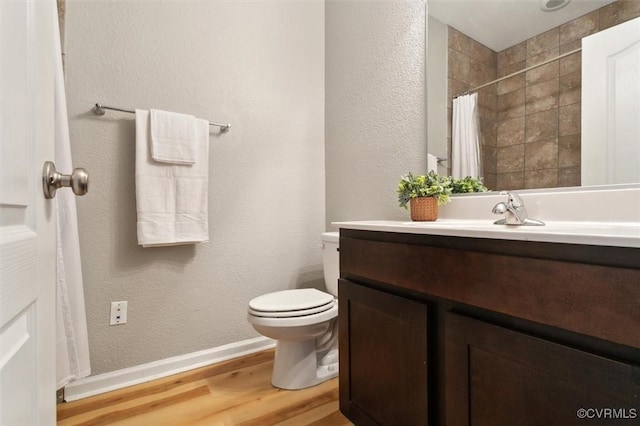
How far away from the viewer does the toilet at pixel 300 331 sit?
1411 mm

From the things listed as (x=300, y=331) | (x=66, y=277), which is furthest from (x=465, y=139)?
(x=66, y=277)

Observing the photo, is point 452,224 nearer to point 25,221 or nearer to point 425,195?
point 425,195

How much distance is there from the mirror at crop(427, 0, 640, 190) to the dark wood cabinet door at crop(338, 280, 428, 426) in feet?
2.48

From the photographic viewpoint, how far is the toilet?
1.41m

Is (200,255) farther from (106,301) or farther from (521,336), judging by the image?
(521,336)

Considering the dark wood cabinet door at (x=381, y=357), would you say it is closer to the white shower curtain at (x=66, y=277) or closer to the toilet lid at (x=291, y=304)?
the toilet lid at (x=291, y=304)

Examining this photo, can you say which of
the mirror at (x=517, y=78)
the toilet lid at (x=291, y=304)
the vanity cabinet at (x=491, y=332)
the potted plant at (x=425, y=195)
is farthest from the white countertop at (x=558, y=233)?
the toilet lid at (x=291, y=304)

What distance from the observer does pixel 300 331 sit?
56.4 inches

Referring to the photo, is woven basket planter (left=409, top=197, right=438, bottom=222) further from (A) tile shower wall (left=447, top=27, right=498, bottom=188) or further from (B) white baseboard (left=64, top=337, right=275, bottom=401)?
(B) white baseboard (left=64, top=337, right=275, bottom=401)

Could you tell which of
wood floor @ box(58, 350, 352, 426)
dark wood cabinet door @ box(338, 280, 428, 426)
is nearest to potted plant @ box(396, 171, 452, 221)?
dark wood cabinet door @ box(338, 280, 428, 426)

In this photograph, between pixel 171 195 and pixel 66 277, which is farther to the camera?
pixel 171 195

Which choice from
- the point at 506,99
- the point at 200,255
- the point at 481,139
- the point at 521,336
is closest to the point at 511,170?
the point at 481,139

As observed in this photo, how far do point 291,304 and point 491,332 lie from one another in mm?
934

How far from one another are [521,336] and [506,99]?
1050mm
